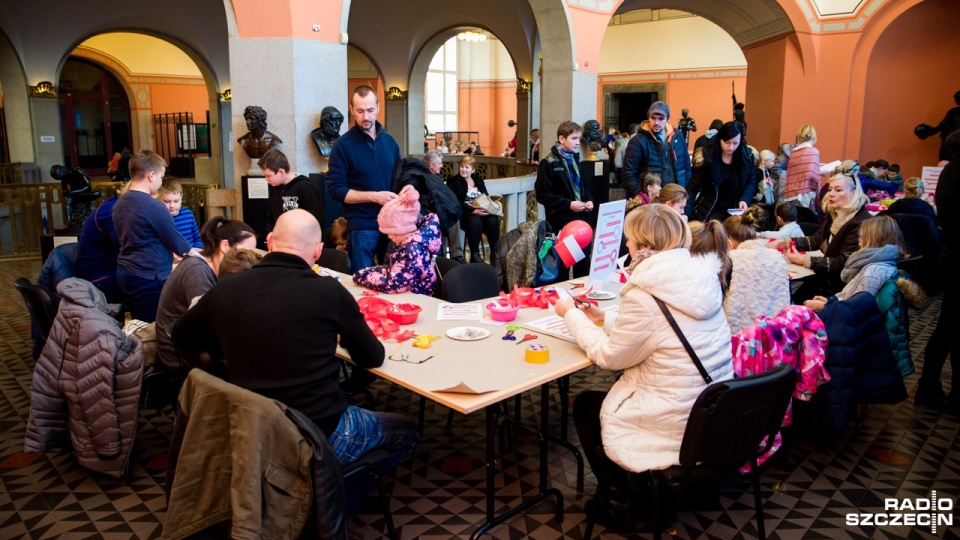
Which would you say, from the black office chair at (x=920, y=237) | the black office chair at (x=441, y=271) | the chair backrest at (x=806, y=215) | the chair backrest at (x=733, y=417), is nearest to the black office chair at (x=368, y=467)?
the chair backrest at (x=733, y=417)

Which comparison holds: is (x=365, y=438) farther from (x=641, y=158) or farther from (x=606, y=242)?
(x=641, y=158)

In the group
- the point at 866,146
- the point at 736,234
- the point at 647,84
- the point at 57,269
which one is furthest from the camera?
the point at 647,84

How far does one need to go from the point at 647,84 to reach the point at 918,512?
1728 cm

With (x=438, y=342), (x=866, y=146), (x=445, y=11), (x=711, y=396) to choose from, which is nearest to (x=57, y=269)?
(x=438, y=342)

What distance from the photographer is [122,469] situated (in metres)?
3.44

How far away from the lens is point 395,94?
15820 millimetres

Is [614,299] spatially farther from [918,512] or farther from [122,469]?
[122,469]

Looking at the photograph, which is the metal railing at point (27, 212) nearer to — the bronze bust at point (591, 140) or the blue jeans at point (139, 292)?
the blue jeans at point (139, 292)

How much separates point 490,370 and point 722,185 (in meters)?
4.06

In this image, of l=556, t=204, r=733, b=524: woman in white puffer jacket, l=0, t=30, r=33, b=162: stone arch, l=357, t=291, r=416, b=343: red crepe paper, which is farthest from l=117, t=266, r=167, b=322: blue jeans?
l=0, t=30, r=33, b=162: stone arch

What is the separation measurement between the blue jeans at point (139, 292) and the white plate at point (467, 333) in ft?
6.94

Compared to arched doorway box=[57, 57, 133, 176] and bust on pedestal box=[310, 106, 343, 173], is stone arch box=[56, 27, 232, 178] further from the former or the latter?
bust on pedestal box=[310, 106, 343, 173]

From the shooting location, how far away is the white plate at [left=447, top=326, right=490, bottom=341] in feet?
10.3

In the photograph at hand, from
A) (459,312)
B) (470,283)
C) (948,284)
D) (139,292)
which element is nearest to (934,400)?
(948,284)
